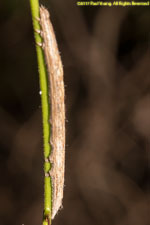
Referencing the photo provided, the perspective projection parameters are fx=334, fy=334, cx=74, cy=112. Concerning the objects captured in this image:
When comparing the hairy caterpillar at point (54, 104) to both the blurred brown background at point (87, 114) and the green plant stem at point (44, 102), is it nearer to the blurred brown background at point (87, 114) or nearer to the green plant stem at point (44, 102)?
the green plant stem at point (44, 102)

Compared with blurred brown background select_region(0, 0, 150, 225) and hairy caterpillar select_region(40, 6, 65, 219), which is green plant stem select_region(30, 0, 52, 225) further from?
blurred brown background select_region(0, 0, 150, 225)

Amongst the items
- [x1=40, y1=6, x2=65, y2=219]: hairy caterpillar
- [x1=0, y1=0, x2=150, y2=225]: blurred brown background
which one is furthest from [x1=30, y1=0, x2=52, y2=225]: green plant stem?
[x1=0, y1=0, x2=150, y2=225]: blurred brown background

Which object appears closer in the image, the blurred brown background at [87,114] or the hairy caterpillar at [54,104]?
the hairy caterpillar at [54,104]

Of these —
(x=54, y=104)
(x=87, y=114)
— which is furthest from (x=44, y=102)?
(x=87, y=114)

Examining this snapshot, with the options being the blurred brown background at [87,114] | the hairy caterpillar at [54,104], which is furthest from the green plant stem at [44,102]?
the blurred brown background at [87,114]

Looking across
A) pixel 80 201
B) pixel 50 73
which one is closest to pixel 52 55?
pixel 50 73

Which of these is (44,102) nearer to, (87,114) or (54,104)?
(54,104)

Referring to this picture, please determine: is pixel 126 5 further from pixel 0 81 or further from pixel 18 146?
pixel 18 146
